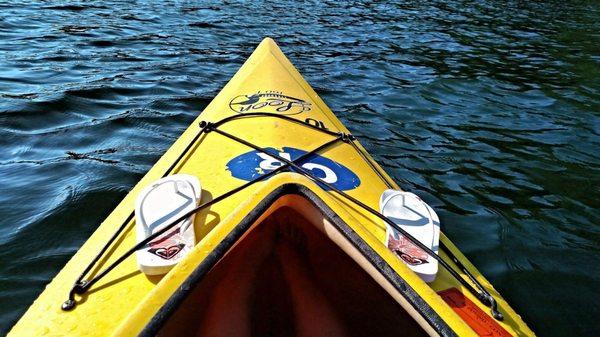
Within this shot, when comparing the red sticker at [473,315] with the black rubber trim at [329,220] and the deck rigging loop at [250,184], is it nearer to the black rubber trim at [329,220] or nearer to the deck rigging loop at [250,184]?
the deck rigging loop at [250,184]

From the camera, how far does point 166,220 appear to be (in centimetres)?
225

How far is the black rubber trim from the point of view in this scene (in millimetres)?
1460

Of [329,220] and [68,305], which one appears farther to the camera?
[68,305]

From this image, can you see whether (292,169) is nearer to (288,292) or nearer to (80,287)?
(288,292)

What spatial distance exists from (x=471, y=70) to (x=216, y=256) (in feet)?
24.5

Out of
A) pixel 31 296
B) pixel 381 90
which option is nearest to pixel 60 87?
pixel 31 296

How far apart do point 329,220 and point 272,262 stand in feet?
2.93

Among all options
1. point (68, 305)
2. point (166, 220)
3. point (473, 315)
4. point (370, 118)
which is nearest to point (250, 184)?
point (166, 220)

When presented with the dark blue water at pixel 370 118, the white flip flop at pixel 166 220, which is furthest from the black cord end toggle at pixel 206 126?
the dark blue water at pixel 370 118

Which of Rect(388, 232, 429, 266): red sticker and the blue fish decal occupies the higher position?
the blue fish decal

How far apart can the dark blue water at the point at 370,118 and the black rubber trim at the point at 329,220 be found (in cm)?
171

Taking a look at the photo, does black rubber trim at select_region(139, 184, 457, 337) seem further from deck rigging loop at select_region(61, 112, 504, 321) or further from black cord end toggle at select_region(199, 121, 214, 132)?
black cord end toggle at select_region(199, 121, 214, 132)

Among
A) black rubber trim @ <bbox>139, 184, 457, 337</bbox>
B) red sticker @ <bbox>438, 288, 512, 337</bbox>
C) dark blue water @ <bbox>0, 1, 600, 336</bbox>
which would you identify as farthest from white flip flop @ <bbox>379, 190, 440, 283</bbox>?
dark blue water @ <bbox>0, 1, 600, 336</bbox>

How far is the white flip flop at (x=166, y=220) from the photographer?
6.82 ft
